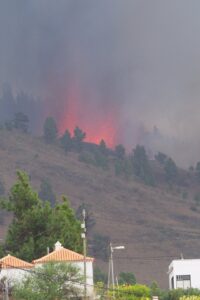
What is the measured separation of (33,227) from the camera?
112m

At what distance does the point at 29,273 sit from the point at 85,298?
7021 millimetres

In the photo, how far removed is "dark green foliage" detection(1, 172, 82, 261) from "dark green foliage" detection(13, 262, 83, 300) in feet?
52.8

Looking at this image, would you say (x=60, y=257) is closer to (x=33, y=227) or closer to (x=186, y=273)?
(x=33, y=227)

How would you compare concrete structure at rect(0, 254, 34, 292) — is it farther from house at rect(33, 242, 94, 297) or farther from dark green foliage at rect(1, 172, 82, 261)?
dark green foliage at rect(1, 172, 82, 261)

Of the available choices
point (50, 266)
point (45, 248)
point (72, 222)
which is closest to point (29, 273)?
point (50, 266)

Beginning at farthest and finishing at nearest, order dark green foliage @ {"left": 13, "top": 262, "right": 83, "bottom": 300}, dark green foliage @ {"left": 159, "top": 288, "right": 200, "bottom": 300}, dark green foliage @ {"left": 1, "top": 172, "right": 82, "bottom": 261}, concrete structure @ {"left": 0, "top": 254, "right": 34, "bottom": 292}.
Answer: dark green foliage @ {"left": 159, "top": 288, "right": 200, "bottom": 300} < dark green foliage @ {"left": 1, "top": 172, "right": 82, "bottom": 261} < concrete structure @ {"left": 0, "top": 254, "right": 34, "bottom": 292} < dark green foliage @ {"left": 13, "top": 262, "right": 83, "bottom": 300}

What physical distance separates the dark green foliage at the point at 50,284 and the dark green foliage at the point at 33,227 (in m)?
16.1

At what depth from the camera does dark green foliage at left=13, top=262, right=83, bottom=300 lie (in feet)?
291

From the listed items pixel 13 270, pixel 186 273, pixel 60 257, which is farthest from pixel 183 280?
pixel 13 270

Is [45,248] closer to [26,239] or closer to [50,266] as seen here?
[26,239]

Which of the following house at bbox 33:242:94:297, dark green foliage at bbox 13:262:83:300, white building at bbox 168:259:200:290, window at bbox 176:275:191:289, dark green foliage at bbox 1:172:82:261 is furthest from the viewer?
window at bbox 176:275:191:289

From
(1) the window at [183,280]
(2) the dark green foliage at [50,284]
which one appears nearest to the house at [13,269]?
(2) the dark green foliage at [50,284]

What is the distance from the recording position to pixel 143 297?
110688mm

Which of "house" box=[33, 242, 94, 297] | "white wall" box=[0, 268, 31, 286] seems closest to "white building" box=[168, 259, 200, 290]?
"house" box=[33, 242, 94, 297]
